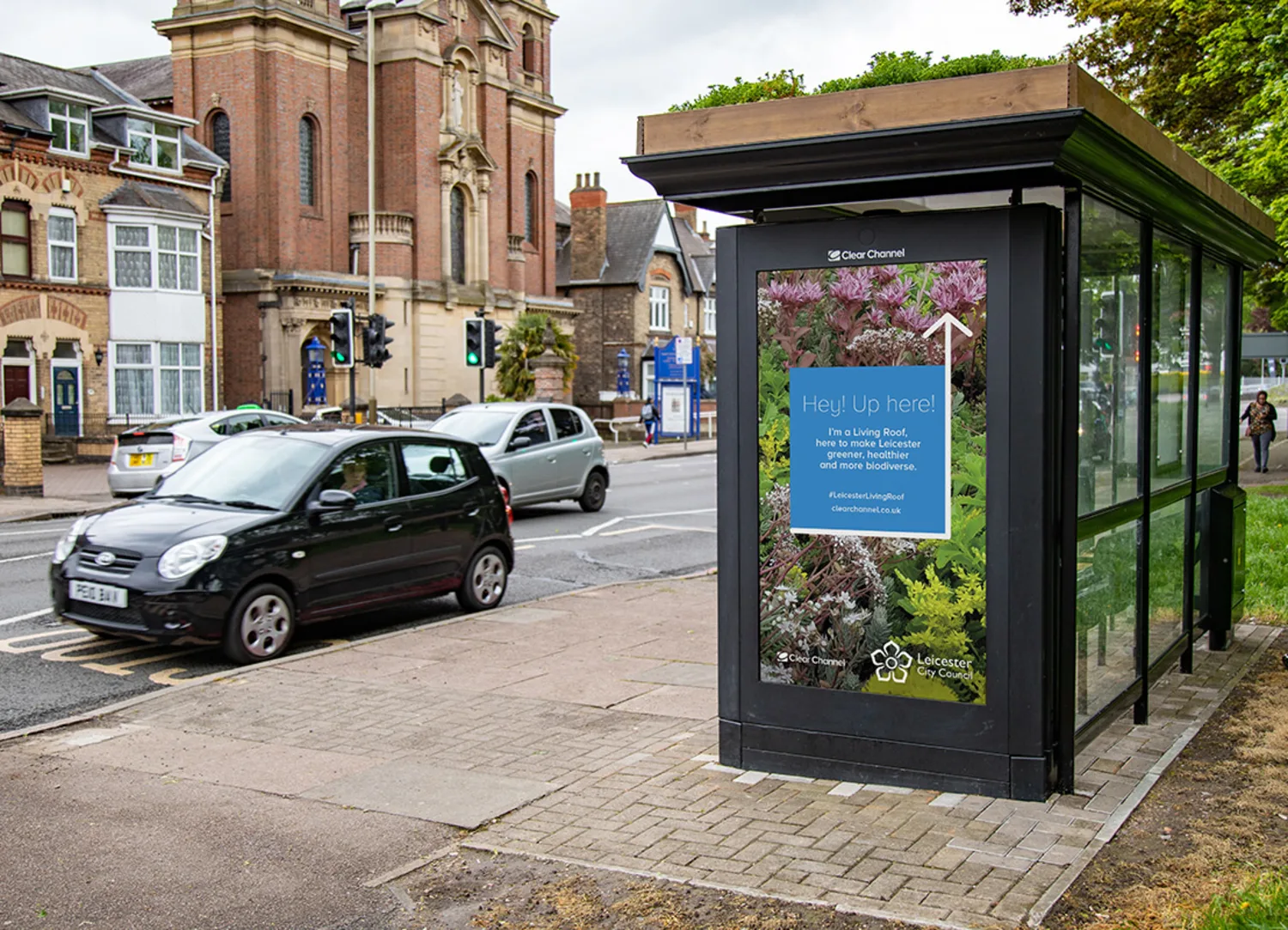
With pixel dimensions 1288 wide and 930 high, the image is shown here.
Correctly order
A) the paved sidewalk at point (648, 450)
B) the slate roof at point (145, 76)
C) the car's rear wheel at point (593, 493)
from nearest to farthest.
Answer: the car's rear wheel at point (593, 493) → the paved sidewalk at point (648, 450) → the slate roof at point (145, 76)

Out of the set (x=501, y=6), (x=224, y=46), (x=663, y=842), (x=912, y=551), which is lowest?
(x=663, y=842)

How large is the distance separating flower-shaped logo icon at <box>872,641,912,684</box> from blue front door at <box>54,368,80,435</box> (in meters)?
33.2

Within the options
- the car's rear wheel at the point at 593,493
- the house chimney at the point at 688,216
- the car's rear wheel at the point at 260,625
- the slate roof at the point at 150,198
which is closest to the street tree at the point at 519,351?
the slate roof at the point at 150,198

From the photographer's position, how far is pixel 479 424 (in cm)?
1912

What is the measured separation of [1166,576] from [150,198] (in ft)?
114

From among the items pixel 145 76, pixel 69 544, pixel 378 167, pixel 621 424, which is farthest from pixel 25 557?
pixel 145 76

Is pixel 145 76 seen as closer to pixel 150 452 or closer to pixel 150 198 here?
pixel 150 198

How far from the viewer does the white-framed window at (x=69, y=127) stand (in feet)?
113

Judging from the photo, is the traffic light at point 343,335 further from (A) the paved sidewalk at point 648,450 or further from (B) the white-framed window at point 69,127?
(B) the white-framed window at point 69,127

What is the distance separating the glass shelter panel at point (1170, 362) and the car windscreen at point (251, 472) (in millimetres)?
6155

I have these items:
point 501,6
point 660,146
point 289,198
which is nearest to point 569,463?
Answer: point 660,146

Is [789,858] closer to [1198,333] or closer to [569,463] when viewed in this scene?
[1198,333]

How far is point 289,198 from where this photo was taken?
42.8 metres

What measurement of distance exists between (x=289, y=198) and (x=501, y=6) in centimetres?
1744
